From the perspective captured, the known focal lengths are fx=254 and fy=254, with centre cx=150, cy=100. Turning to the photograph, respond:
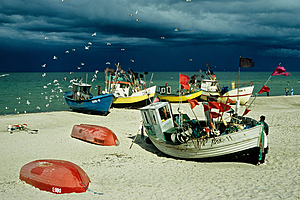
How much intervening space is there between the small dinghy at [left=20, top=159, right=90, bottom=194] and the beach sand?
20 centimetres

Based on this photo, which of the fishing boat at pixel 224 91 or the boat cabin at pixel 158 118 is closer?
the boat cabin at pixel 158 118

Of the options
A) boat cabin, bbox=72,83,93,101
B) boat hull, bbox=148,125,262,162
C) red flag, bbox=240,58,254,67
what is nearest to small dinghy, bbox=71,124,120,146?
boat hull, bbox=148,125,262,162

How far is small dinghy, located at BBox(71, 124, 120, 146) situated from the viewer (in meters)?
14.6

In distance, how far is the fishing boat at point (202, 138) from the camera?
10.2 meters

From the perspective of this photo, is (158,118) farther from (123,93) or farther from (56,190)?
(123,93)

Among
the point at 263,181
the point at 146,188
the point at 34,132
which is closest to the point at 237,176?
the point at 263,181

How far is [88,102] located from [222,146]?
696 inches

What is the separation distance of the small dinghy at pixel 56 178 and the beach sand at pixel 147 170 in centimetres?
20

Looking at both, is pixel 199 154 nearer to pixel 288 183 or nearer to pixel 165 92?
pixel 288 183

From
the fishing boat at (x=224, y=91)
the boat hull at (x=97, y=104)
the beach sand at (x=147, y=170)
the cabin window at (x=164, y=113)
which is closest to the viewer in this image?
the beach sand at (x=147, y=170)

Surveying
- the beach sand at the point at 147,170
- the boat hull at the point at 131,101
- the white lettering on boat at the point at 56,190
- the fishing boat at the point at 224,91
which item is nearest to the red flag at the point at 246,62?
the beach sand at the point at 147,170

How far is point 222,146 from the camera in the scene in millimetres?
10523

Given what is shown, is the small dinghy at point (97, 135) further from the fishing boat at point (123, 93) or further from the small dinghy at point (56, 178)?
the fishing boat at point (123, 93)

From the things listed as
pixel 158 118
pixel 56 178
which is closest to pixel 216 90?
pixel 158 118
